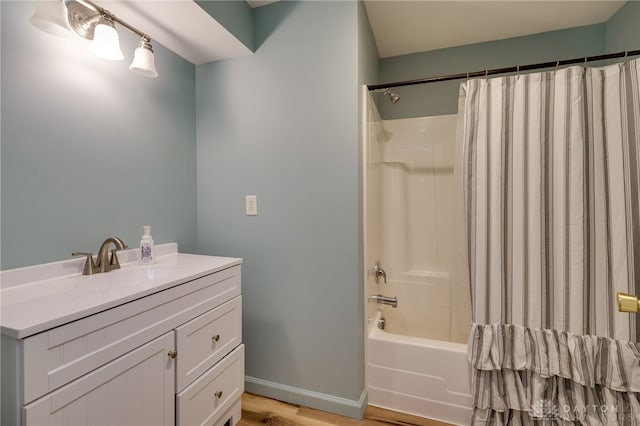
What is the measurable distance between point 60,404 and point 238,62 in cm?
181

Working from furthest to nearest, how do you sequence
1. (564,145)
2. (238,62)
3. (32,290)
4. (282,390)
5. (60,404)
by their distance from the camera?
1. (238,62)
2. (282,390)
3. (564,145)
4. (32,290)
5. (60,404)

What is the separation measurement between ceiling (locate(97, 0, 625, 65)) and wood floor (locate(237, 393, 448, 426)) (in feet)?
6.94

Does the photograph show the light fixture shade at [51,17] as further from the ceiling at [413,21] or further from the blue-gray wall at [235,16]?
the blue-gray wall at [235,16]

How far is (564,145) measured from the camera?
1320 mm

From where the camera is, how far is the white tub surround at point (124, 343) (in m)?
0.72

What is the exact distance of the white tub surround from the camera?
0.72 meters

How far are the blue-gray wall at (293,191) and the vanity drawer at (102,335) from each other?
562 mm

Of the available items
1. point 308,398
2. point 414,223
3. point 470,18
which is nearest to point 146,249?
point 308,398

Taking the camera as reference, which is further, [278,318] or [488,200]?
[278,318]

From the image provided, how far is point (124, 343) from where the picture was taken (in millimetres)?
923

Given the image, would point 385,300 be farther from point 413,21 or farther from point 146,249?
point 413,21

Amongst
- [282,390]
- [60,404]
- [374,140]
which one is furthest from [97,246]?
[374,140]

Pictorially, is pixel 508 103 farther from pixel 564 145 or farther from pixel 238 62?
pixel 238 62

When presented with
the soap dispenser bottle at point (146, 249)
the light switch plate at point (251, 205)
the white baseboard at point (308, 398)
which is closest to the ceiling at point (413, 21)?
the light switch plate at point (251, 205)
